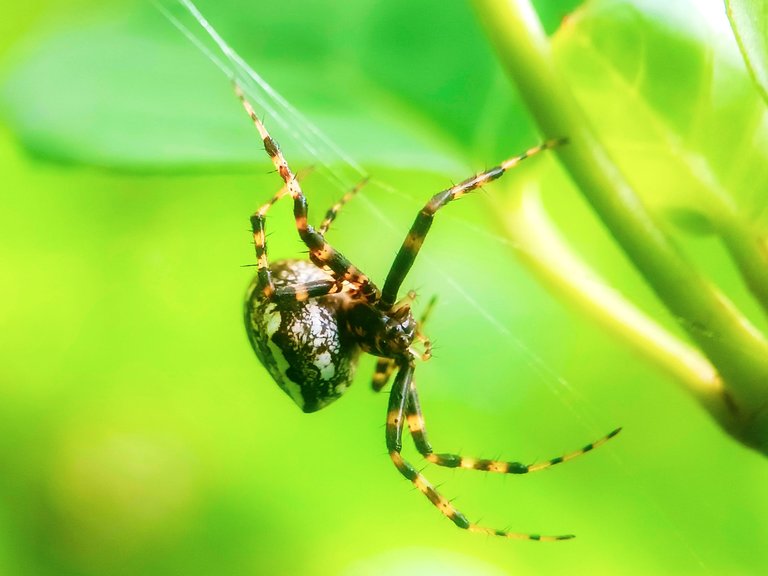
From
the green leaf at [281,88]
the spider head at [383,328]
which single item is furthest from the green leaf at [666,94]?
the spider head at [383,328]

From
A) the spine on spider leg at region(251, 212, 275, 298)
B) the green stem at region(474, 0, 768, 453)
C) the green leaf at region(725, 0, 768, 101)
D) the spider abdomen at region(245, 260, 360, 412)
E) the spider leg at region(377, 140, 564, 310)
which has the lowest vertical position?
the spider abdomen at region(245, 260, 360, 412)

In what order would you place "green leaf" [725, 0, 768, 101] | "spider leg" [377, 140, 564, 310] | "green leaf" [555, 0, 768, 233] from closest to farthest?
"green leaf" [725, 0, 768, 101] < "green leaf" [555, 0, 768, 233] < "spider leg" [377, 140, 564, 310]

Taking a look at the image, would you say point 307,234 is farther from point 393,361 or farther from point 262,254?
point 393,361

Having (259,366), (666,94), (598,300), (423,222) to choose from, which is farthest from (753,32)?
(259,366)

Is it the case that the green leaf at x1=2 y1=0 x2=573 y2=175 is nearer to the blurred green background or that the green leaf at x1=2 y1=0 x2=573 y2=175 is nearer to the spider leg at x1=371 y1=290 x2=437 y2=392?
the blurred green background

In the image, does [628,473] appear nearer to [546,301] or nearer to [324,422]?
[546,301]

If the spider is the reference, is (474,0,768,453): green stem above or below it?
above

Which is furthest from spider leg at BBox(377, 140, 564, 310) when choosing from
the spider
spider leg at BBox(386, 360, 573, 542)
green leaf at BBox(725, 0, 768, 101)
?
green leaf at BBox(725, 0, 768, 101)
